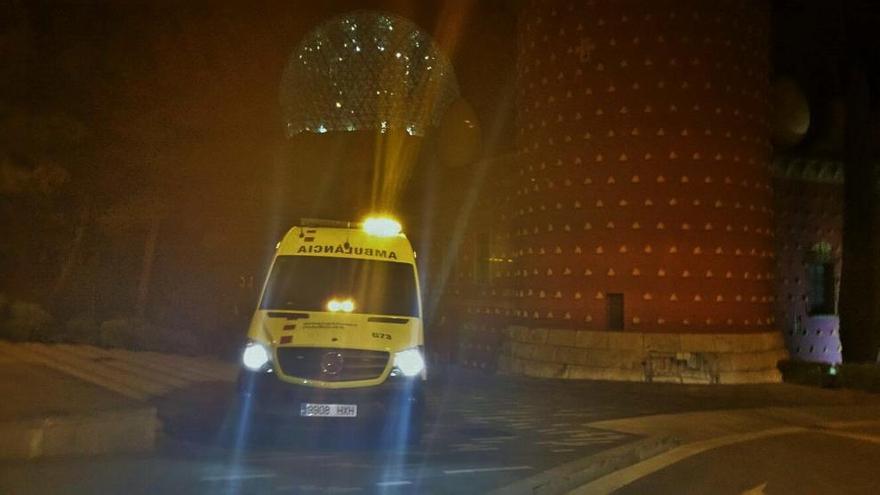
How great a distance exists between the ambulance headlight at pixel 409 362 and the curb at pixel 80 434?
274 centimetres

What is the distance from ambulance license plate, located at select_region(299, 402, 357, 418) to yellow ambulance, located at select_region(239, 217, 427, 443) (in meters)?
0.01

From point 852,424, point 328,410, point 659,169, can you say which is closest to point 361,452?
point 328,410

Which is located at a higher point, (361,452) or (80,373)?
(80,373)

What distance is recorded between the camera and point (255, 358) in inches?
379

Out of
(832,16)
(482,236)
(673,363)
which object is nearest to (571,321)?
(673,363)

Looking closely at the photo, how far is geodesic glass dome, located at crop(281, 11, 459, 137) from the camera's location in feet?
86.7

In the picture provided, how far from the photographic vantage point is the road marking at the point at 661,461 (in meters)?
8.38

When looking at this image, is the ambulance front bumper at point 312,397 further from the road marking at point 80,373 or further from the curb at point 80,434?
the road marking at point 80,373

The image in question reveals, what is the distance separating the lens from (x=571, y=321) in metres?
19.5

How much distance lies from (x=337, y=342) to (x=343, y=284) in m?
1.28

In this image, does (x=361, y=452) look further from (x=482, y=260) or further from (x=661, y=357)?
(x=482, y=260)

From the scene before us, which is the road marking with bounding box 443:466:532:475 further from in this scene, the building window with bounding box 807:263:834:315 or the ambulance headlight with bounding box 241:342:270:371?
the building window with bounding box 807:263:834:315

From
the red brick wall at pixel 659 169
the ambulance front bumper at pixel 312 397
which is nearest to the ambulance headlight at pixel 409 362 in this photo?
the ambulance front bumper at pixel 312 397

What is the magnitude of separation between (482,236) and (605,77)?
6.55m
